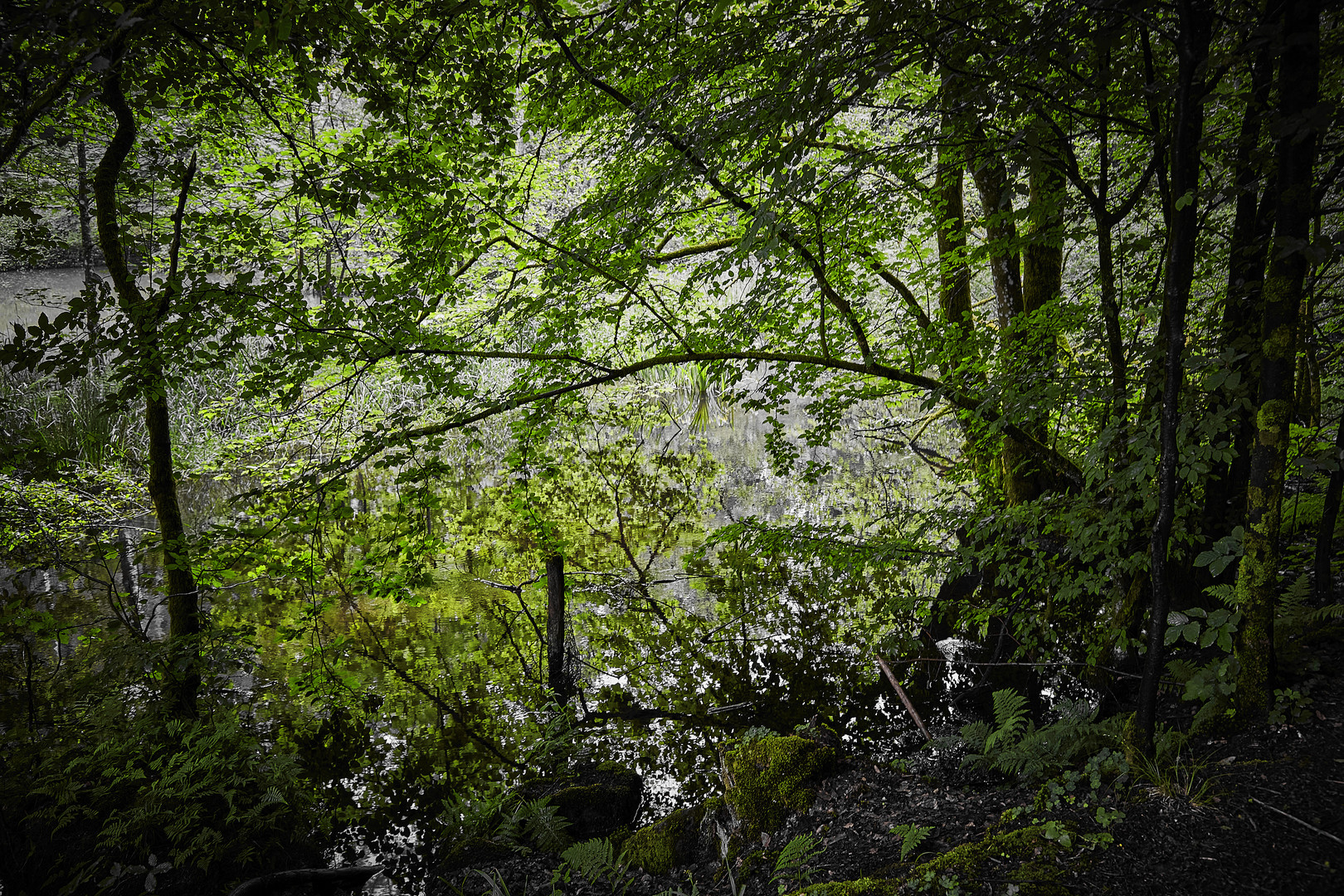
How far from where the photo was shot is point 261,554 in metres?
3.83

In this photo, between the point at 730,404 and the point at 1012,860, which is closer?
the point at 1012,860

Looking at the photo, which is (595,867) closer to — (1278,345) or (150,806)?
(150,806)

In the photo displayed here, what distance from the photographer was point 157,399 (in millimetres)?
3559

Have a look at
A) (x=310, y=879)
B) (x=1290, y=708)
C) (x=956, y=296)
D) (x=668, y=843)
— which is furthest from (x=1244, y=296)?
(x=310, y=879)

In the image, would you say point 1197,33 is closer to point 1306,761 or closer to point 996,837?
point 1306,761

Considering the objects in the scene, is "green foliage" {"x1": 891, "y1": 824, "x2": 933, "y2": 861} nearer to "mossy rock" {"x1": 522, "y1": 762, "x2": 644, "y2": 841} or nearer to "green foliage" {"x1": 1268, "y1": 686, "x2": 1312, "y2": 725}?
"green foliage" {"x1": 1268, "y1": 686, "x2": 1312, "y2": 725}

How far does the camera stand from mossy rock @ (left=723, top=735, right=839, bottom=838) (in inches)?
140

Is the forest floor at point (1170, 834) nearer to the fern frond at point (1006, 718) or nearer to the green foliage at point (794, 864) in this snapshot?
the green foliage at point (794, 864)

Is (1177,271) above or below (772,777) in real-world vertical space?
above

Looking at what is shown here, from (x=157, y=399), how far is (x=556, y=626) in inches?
163

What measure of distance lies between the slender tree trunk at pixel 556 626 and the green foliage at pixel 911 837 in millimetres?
4293

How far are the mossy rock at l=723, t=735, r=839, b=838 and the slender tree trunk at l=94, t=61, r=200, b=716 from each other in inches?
144

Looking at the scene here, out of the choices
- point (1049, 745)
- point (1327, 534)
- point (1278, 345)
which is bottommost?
point (1049, 745)

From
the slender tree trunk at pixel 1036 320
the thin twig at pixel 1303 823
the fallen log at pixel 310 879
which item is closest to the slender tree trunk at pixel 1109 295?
the slender tree trunk at pixel 1036 320
